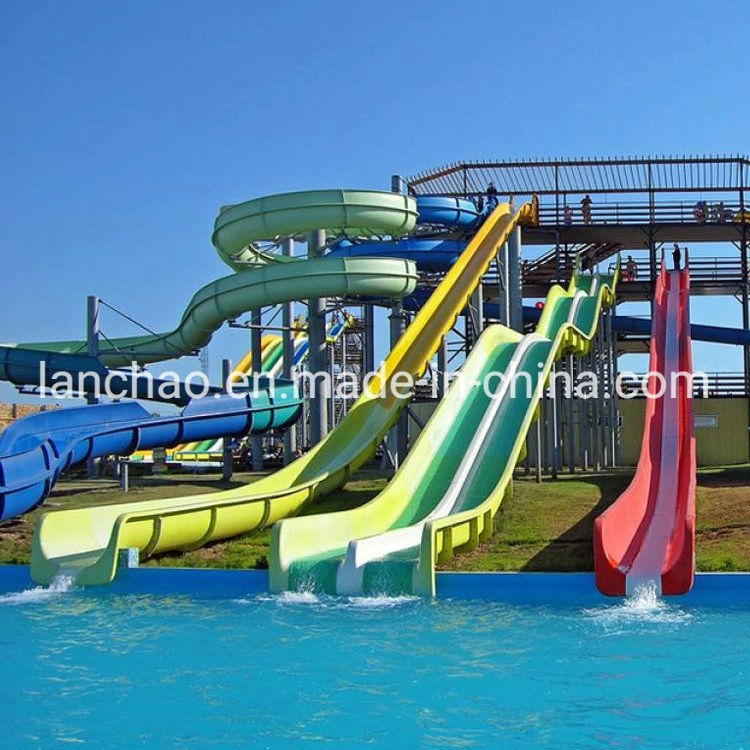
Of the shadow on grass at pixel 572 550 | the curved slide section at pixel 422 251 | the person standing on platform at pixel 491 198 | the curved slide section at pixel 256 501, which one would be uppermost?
the person standing on platform at pixel 491 198

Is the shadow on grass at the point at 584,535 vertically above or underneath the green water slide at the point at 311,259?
underneath

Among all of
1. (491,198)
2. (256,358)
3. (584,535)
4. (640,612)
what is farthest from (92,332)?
(640,612)

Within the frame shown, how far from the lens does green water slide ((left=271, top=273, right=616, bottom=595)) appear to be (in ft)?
35.4

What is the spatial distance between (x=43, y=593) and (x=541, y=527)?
589 centimetres

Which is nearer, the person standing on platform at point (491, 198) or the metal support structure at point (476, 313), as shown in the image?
the metal support structure at point (476, 313)

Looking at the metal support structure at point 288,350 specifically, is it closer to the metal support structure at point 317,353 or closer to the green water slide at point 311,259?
the metal support structure at point 317,353

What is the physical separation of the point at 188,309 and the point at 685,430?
467 inches

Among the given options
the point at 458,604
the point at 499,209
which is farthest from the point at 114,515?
the point at 499,209

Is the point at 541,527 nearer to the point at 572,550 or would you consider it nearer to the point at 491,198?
the point at 572,550

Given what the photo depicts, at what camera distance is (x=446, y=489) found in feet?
46.2

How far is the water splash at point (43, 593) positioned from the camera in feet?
35.2

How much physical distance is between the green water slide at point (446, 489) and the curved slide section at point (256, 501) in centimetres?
97

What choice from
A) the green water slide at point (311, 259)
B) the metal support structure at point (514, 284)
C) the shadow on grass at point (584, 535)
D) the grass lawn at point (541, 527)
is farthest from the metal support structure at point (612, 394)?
the green water slide at point (311, 259)

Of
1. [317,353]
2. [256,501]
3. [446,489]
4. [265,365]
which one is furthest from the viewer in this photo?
[265,365]
